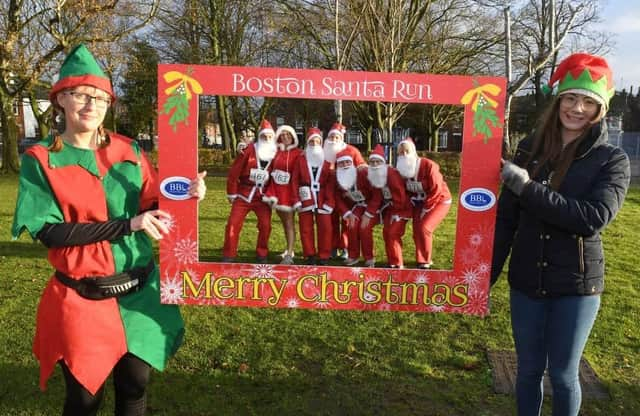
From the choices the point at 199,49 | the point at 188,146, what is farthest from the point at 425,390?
the point at 199,49

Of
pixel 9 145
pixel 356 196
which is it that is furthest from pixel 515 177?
pixel 9 145

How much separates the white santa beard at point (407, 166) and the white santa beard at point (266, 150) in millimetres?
937

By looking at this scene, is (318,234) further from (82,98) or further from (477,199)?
(82,98)

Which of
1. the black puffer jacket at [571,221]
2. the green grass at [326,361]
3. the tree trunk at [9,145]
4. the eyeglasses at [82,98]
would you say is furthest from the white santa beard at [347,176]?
Result: the tree trunk at [9,145]

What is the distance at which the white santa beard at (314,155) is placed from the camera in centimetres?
363

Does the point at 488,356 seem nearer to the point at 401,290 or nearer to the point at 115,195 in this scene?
the point at 401,290

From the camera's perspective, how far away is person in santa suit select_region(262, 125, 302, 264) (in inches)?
144

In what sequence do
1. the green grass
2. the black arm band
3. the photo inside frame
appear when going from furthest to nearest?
the green grass, the photo inside frame, the black arm band

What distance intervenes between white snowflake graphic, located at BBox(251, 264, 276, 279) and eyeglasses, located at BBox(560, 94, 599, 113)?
1763 mm

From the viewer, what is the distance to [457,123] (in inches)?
107

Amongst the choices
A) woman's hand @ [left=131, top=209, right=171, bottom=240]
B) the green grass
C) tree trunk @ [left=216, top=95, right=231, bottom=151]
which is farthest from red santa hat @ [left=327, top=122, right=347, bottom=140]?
woman's hand @ [left=131, top=209, right=171, bottom=240]

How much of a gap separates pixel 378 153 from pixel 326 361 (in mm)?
1761

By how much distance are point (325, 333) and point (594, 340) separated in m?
2.44

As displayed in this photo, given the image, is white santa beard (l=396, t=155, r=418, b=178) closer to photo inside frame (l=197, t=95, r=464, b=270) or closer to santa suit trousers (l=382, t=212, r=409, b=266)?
photo inside frame (l=197, t=95, r=464, b=270)
